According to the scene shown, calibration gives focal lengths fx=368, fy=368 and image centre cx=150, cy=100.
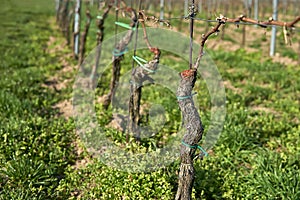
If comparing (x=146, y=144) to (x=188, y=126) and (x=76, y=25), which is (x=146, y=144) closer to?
(x=188, y=126)

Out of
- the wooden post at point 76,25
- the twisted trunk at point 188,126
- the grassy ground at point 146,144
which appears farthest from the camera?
the wooden post at point 76,25

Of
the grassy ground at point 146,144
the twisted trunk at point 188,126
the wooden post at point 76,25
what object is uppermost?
the wooden post at point 76,25

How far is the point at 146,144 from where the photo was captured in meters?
4.59

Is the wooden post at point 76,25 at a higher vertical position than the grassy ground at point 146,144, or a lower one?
higher

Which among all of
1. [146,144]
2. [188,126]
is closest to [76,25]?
[146,144]

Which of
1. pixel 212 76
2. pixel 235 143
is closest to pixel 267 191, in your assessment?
pixel 235 143

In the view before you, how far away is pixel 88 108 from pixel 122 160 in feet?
6.86

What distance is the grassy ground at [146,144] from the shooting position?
12.3 feet

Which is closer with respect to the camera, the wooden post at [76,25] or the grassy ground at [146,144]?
the grassy ground at [146,144]

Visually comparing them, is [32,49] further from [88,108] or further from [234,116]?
[234,116]

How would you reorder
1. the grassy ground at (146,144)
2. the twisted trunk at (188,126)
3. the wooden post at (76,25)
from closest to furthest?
the twisted trunk at (188,126)
the grassy ground at (146,144)
the wooden post at (76,25)

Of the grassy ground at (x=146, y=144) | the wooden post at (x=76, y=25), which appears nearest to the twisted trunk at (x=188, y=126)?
the grassy ground at (x=146, y=144)

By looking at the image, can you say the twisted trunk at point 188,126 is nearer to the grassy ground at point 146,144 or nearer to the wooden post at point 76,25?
the grassy ground at point 146,144

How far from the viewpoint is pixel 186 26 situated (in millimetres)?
15672
